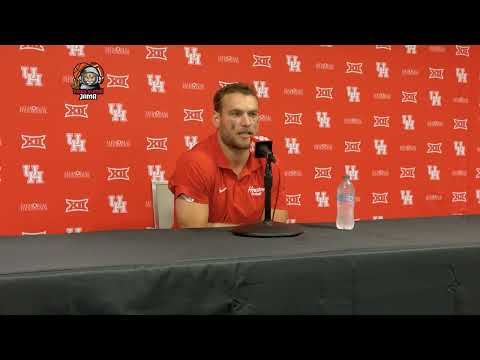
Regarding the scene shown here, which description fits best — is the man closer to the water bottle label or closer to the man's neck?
the man's neck

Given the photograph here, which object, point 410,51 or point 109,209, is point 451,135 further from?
point 109,209

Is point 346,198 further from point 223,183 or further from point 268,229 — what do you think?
point 223,183

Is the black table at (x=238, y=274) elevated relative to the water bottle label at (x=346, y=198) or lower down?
lower down

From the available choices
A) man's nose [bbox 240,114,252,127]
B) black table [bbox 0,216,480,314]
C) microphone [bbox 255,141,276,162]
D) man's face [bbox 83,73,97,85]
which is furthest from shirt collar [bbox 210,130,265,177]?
man's face [bbox 83,73,97,85]

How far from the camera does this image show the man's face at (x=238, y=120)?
218cm

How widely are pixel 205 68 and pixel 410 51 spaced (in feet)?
5.41

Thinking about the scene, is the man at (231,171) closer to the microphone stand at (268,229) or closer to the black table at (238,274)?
the microphone stand at (268,229)

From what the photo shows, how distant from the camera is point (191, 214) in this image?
1986 millimetres

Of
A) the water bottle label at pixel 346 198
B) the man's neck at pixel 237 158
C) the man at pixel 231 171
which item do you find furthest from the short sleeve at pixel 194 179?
the water bottle label at pixel 346 198

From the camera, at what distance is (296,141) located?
3.63m

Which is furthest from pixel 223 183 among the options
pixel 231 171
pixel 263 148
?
pixel 263 148

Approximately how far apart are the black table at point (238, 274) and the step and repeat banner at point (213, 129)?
1763 millimetres
